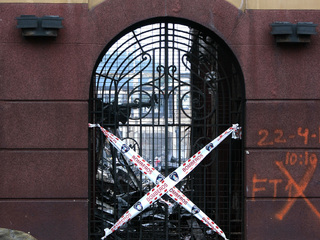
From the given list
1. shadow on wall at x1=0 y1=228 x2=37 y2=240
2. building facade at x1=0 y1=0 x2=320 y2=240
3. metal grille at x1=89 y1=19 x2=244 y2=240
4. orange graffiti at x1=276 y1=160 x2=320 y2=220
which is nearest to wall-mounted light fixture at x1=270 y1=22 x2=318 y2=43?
building facade at x1=0 y1=0 x2=320 y2=240

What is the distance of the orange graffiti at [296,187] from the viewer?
8.11m

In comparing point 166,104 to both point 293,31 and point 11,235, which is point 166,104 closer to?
point 293,31

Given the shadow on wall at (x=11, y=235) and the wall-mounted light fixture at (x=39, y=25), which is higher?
the wall-mounted light fixture at (x=39, y=25)

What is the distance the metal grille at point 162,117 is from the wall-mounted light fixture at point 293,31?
73 centimetres

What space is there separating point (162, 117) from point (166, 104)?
7.8 inches

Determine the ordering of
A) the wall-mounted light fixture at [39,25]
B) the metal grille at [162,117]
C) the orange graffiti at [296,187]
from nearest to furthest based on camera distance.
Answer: the wall-mounted light fixture at [39,25] → the orange graffiti at [296,187] → the metal grille at [162,117]

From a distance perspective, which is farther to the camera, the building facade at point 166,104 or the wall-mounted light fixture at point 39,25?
the building facade at point 166,104

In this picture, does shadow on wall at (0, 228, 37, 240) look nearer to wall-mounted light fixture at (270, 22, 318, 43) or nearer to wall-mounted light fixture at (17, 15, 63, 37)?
wall-mounted light fixture at (17, 15, 63, 37)

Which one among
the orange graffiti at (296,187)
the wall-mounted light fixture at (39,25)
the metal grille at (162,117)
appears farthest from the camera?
the metal grille at (162,117)

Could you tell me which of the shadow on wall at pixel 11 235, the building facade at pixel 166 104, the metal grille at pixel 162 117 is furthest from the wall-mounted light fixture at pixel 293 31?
the shadow on wall at pixel 11 235

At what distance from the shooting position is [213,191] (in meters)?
8.49

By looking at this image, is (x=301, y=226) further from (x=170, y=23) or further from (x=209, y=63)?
(x=170, y=23)

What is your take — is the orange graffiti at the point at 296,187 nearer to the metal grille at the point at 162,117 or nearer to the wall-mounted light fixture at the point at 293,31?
the metal grille at the point at 162,117

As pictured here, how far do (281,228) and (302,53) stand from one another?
2.45 m
